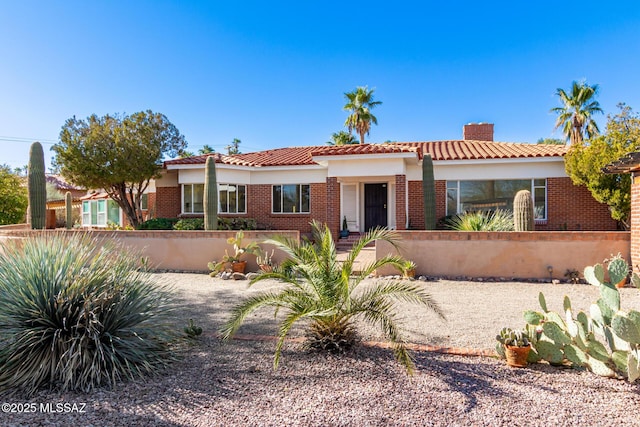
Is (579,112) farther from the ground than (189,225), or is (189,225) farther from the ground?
(579,112)

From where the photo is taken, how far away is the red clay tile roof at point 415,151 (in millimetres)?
14562

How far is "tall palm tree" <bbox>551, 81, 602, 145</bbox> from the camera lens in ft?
85.5

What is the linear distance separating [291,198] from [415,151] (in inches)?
253

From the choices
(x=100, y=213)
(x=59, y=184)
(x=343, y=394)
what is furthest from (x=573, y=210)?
(x=59, y=184)

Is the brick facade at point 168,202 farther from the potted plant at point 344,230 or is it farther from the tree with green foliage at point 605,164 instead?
the tree with green foliage at point 605,164

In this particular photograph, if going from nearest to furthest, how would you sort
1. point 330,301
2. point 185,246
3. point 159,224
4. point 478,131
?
point 330,301 < point 185,246 < point 159,224 < point 478,131

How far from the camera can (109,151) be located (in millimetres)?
16641

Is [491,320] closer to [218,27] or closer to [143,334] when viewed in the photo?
[143,334]

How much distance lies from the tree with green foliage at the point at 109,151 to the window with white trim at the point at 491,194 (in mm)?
14040

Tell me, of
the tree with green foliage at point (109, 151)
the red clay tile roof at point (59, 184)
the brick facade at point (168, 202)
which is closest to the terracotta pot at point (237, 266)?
the brick facade at point (168, 202)

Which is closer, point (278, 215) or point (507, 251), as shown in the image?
point (507, 251)

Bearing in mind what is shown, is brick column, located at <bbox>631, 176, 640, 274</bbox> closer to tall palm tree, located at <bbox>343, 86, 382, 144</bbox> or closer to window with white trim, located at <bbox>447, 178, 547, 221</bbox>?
window with white trim, located at <bbox>447, 178, 547, 221</bbox>

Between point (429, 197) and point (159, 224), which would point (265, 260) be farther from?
point (159, 224)

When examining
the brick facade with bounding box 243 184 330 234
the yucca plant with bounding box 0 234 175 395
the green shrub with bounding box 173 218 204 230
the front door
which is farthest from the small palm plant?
the front door
